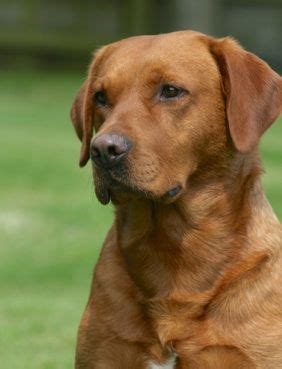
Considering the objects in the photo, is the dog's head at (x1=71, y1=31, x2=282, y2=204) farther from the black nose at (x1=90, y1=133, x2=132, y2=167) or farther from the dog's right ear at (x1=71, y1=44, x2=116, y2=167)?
the dog's right ear at (x1=71, y1=44, x2=116, y2=167)

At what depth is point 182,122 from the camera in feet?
19.1

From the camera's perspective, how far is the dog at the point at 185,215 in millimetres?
5688

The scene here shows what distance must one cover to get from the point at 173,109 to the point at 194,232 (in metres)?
0.63

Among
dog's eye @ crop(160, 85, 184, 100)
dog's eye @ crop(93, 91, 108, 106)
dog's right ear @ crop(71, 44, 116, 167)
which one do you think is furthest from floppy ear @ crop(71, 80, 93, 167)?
dog's eye @ crop(160, 85, 184, 100)

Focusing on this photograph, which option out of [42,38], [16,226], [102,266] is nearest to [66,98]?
[42,38]

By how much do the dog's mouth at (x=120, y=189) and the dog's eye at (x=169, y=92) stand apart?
0.43 metres

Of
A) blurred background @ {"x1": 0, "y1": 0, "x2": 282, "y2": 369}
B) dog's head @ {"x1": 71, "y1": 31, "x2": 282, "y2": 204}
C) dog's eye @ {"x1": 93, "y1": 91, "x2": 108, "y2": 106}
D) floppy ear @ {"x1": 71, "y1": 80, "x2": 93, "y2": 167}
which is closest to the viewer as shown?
dog's head @ {"x1": 71, "y1": 31, "x2": 282, "y2": 204}

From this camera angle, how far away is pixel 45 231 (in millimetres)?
11977

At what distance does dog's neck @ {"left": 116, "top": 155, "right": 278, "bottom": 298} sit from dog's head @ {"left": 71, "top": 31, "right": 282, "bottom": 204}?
0.13m

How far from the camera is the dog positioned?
5.69 meters

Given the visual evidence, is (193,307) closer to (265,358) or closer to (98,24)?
(265,358)

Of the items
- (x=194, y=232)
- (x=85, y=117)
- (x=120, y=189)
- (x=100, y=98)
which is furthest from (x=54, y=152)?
(x=120, y=189)

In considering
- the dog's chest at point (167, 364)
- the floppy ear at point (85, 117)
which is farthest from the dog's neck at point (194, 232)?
the floppy ear at point (85, 117)

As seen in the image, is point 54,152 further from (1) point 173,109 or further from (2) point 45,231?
(1) point 173,109
